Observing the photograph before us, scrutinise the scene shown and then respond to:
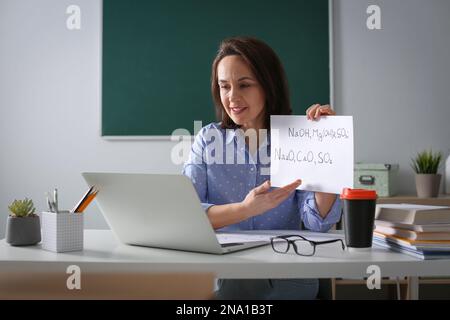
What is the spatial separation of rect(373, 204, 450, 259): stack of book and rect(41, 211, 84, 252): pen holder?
639 mm

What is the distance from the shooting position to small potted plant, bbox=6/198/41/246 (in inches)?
41.5

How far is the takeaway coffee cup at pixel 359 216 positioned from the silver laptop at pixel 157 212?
0.65ft

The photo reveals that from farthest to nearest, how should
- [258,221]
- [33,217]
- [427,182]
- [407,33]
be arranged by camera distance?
[407,33]
[427,182]
[258,221]
[33,217]

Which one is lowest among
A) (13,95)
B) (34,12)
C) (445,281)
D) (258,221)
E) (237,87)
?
(445,281)

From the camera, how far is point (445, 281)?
9.00 ft

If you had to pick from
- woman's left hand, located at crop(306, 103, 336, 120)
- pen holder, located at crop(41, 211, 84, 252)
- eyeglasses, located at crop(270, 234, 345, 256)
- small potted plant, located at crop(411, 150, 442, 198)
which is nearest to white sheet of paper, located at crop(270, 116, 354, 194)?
woman's left hand, located at crop(306, 103, 336, 120)

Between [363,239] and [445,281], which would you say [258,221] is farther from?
[445,281]

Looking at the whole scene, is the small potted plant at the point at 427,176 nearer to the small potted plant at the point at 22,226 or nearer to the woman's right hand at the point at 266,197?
the woman's right hand at the point at 266,197

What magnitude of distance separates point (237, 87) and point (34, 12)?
6.92 feet

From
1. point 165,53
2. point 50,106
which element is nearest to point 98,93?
point 50,106

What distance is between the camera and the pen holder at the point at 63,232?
0.98 metres

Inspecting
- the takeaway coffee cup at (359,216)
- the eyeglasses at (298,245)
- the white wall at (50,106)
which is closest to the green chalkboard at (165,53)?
the white wall at (50,106)

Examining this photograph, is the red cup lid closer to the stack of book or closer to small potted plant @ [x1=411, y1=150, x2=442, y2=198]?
the stack of book

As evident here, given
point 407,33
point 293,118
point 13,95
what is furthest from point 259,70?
point 13,95
